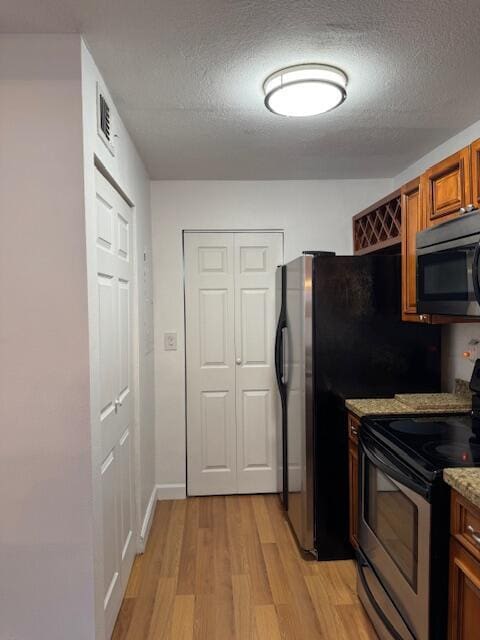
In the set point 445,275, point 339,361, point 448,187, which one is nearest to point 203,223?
point 339,361

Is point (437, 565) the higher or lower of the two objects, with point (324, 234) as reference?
lower

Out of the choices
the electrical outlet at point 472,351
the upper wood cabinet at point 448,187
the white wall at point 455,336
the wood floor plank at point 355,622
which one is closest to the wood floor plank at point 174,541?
the wood floor plank at point 355,622

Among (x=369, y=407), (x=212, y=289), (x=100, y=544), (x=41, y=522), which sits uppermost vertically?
(x=212, y=289)

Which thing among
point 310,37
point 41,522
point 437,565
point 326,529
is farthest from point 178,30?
point 326,529

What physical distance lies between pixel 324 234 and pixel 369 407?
1.55m

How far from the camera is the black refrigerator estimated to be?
248cm

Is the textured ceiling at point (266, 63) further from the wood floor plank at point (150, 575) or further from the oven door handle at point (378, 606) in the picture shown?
the wood floor plank at point (150, 575)

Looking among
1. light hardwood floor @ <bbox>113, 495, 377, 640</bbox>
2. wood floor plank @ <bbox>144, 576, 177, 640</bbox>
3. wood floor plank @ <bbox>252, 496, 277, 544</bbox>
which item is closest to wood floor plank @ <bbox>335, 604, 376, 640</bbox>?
light hardwood floor @ <bbox>113, 495, 377, 640</bbox>

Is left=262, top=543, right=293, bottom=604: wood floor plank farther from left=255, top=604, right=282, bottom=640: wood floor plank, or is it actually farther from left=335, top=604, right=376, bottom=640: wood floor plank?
left=335, top=604, right=376, bottom=640: wood floor plank

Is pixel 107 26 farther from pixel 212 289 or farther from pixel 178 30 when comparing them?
pixel 212 289

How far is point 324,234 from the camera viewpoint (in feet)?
11.0

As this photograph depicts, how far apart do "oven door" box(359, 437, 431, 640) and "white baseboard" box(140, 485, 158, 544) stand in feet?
4.24

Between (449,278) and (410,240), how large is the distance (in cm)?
54

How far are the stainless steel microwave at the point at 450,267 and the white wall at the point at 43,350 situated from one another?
4.71 ft
